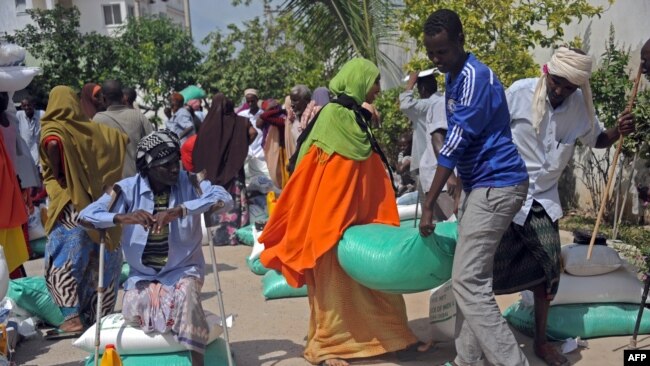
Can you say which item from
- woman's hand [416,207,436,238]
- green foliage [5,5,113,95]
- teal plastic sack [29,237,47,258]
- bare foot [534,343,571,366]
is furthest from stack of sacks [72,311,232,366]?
green foliage [5,5,113,95]

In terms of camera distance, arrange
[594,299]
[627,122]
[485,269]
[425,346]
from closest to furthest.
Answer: [485,269], [627,122], [425,346], [594,299]

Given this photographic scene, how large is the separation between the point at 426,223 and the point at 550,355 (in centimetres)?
126

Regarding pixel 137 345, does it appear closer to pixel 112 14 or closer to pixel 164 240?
pixel 164 240

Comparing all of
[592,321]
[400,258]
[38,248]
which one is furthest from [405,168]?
[400,258]

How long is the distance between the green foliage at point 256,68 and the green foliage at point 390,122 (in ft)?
8.91

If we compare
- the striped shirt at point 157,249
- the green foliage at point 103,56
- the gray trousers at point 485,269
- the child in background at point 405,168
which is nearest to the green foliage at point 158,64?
the green foliage at point 103,56

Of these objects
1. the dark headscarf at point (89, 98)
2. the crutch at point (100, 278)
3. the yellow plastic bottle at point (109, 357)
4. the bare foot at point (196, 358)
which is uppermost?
the dark headscarf at point (89, 98)

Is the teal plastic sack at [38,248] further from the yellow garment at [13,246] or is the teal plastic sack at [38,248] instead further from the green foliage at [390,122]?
the green foliage at [390,122]

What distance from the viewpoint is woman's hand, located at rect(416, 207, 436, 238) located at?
4.19 m

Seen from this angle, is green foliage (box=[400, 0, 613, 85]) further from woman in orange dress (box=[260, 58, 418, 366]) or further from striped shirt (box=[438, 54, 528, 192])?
striped shirt (box=[438, 54, 528, 192])

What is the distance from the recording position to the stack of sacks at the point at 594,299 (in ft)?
16.9

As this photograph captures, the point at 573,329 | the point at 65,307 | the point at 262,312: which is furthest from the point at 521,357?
the point at 65,307

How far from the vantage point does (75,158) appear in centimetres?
593

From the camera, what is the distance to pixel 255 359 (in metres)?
5.24
